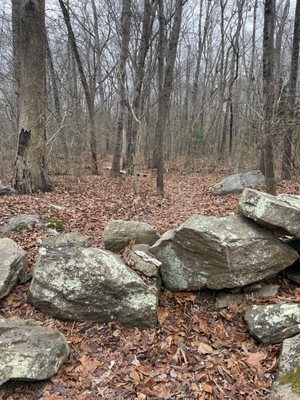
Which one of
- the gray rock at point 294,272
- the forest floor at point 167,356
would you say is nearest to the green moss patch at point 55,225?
the forest floor at point 167,356

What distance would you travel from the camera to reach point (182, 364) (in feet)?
9.99

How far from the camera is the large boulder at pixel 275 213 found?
3.84 meters

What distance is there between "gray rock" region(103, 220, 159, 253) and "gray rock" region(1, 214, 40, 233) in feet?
6.00

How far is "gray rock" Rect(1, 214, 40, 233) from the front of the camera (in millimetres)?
5473

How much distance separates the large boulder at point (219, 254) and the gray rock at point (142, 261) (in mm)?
160

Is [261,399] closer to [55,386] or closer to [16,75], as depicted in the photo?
[55,386]

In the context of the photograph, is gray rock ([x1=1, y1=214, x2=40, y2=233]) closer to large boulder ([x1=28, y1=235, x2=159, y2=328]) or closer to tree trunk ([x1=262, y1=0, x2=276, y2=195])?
large boulder ([x1=28, y1=235, x2=159, y2=328])

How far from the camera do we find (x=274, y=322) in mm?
3312

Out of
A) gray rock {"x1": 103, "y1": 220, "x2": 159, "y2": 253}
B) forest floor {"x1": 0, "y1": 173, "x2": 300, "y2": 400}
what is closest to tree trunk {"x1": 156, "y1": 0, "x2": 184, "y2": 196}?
gray rock {"x1": 103, "y1": 220, "x2": 159, "y2": 253}

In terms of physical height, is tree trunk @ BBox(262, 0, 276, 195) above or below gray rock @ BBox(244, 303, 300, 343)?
above

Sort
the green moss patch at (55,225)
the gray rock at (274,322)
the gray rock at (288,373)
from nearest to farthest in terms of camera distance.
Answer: the gray rock at (288,373) < the gray rock at (274,322) < the green moss patch at (55,225)

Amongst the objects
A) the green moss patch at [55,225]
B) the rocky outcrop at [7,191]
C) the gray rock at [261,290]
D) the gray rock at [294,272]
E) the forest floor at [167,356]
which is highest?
the rocky outcrop at [7,191]

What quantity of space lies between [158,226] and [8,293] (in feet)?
9.80

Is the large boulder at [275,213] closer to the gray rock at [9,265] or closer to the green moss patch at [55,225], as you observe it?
the gray rock at [9,265]
